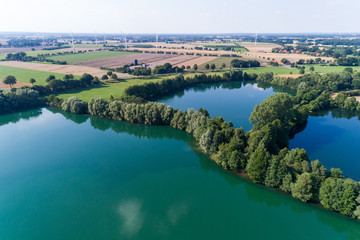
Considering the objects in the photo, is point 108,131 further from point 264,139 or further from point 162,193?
point 264,139

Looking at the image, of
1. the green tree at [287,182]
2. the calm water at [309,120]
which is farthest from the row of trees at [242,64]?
the green tree at [287,182]

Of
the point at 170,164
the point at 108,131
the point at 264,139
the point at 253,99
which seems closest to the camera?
the point at 264,139

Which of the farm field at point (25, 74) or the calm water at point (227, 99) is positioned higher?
the farm field at point (25, 74)

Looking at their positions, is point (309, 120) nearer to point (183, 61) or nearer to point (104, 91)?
point (104, 91)

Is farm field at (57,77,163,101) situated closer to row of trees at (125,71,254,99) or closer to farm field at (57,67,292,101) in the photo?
farm field at (57,67,292,101)

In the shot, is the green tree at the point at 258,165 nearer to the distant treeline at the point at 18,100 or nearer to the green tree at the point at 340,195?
the green tree at the point at 340,195

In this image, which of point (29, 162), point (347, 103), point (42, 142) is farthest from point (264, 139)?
point (347, 103)
